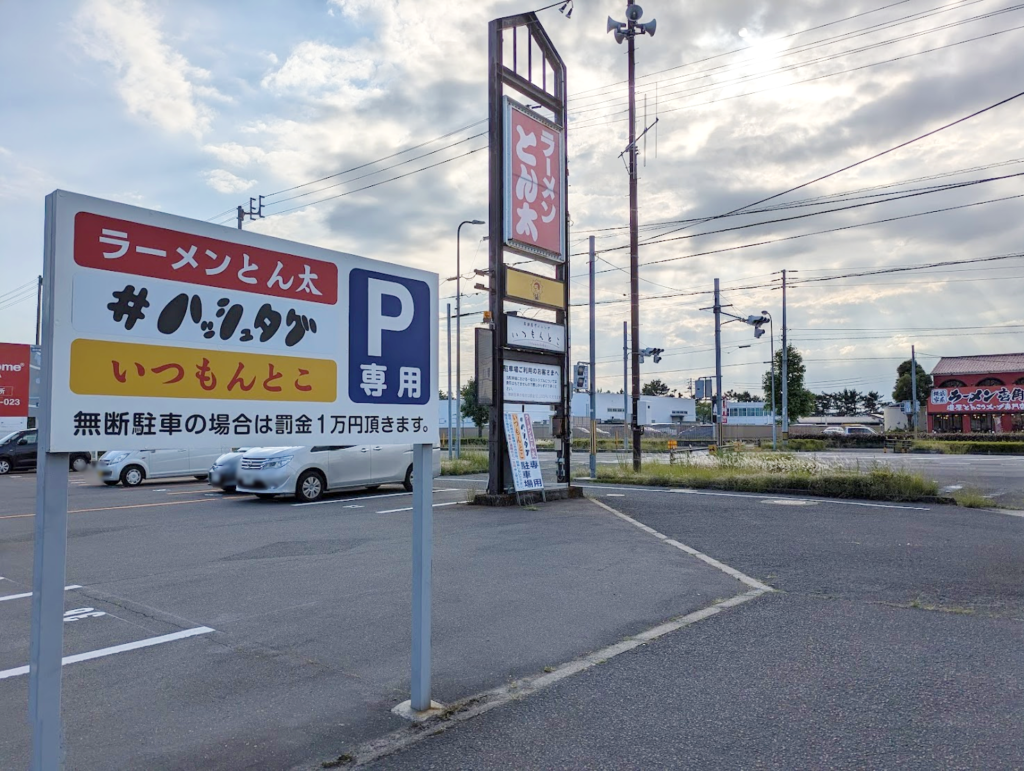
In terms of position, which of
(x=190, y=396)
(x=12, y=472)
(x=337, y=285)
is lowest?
(x=12, y=472)

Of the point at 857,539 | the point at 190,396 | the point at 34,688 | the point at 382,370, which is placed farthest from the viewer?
the point at 857,539

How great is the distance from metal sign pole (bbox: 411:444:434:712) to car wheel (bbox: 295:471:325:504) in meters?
11.1

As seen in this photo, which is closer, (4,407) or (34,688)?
(34,688)

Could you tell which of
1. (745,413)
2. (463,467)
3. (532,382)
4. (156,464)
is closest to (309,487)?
(532,382)

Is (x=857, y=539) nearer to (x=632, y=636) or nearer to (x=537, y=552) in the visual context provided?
(x=537, y=552)

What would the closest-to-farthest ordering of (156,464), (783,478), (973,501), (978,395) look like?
(973,501) → (783,478) → (156,464) → (978,395)

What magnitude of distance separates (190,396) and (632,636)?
3.65 meters

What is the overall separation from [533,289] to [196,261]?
11805mm

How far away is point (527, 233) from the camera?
1447cm

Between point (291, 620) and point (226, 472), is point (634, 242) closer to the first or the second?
point (226, 472)

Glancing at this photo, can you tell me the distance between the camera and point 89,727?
3.82 meters

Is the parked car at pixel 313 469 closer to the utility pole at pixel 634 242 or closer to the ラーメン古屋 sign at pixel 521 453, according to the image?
the ラーメン古屋 sign at pixel 521 453

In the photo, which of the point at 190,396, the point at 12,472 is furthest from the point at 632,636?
the point at 12,472

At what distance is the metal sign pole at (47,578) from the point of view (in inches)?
102
